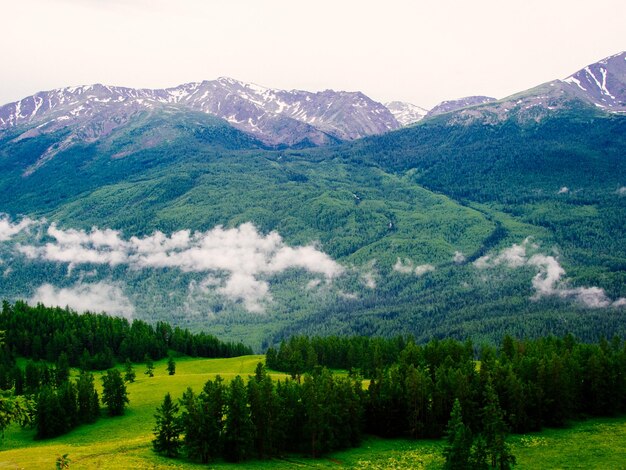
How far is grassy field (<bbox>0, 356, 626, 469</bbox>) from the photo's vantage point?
6869cm

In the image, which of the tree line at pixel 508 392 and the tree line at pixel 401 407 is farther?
the tree line at pixel 508 392

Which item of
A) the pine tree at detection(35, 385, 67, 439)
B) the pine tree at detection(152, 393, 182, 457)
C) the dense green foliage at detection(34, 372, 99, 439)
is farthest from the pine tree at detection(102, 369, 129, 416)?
the pine tree at detection(152, 393, 182, 457)

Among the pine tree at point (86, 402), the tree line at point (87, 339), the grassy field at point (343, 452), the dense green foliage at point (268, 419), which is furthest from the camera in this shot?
the tree line at point (87, 339)

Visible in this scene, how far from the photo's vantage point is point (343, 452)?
83.2m

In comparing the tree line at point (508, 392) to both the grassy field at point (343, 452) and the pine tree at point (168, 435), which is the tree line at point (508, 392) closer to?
the grassy field at point (343, 452)

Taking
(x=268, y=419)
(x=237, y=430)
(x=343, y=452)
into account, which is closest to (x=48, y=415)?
(x=237, y=430)

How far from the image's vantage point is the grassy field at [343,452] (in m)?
68.7

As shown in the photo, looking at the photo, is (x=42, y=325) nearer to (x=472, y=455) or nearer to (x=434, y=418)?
(x=434, y=418)

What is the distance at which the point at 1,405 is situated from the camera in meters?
27.8

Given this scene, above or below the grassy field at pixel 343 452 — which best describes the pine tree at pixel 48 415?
above

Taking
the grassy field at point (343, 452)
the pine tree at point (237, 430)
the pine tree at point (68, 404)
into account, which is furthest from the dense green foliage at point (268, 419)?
the pine tree at point (68, 404)

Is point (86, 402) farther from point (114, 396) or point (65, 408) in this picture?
point (114, 396)

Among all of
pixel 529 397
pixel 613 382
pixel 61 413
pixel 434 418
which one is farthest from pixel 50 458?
pixel 613 382

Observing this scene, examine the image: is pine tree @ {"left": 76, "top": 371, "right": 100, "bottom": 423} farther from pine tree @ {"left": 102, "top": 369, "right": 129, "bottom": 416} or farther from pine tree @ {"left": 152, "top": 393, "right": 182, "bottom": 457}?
pine tree @ {"left": 152, "top": 393, "right": 182, "bottom": 457}
